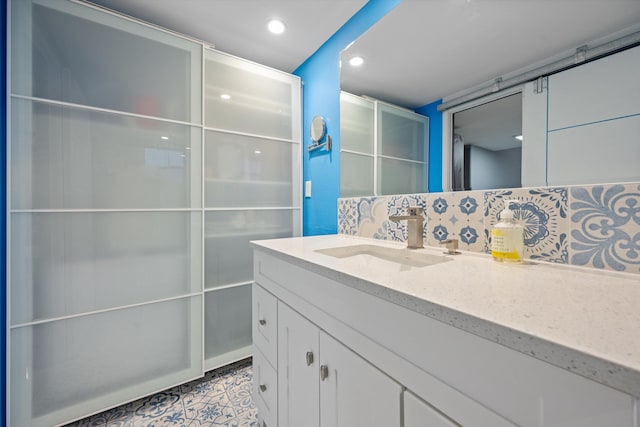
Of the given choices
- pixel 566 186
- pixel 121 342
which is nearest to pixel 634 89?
pixel 566 186

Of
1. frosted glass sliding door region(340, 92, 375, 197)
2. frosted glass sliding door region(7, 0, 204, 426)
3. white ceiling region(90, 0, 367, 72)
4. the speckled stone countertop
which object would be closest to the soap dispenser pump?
the speckled stone countertop

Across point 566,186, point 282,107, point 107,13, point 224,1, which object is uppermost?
point 224,1

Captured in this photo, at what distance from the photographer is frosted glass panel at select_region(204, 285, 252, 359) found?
1683 mm

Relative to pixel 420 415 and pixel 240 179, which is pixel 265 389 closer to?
pixel 420 415

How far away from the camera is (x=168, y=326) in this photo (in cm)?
155

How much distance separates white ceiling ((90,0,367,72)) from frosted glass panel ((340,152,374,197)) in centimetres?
82

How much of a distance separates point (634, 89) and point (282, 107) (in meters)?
1.79

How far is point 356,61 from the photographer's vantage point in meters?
1.45

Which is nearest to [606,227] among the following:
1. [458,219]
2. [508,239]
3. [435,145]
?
[508,239]

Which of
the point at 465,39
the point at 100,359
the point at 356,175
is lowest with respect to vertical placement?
the point at 100,359

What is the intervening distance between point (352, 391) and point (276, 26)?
1927 millimetres

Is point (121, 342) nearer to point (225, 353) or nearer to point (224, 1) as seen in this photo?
point (225, 353)

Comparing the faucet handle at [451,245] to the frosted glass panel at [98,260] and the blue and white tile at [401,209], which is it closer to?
the blue and white tile at [401,209]

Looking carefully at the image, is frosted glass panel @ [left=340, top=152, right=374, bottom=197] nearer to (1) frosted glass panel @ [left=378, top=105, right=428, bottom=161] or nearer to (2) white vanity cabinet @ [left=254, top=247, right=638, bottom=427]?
(1) frosted glass panel @ [left=378, top=105, right=428, bottom=161]
